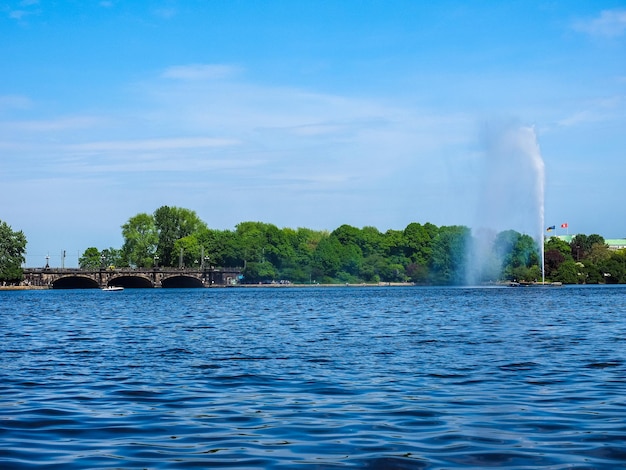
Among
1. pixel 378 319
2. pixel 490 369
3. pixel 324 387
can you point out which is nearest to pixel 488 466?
pixel 324 387

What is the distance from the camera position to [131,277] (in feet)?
539

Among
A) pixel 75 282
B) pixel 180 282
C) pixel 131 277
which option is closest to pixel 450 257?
pixel 180 282

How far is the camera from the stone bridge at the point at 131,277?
6083 inches

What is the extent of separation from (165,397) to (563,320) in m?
27.5

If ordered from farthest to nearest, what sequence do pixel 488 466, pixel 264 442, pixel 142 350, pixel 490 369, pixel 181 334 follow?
1. pixel 181 334
2. pixel 142 350
3. pixel 490 369
4. pixel 264 442
5. pixel 488 466

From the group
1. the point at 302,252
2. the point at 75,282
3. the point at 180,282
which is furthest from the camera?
the point at 302,252

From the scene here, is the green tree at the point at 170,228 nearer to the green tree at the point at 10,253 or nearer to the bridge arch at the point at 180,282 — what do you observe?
the bridge arch at the point at 180,282

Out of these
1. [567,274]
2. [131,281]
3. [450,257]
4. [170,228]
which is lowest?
[131,281]

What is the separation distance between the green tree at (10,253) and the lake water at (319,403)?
4767 inches

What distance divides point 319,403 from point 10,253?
140m

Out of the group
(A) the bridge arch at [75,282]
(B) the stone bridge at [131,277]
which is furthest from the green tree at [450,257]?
(A) the bridge arch at [75,282]

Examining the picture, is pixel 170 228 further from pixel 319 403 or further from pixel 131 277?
pixel 319 403

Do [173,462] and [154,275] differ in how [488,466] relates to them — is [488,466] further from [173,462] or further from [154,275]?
[154,275]

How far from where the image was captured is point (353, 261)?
595ft
